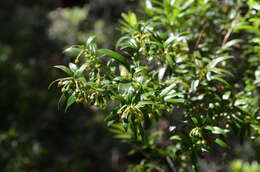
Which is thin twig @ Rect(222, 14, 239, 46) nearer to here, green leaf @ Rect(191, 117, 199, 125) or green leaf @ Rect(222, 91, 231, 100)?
green leaf @ Rect(222, 91, 231, 100)

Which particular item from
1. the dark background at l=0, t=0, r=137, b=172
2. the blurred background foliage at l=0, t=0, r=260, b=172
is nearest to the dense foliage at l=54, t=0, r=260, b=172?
the blurred background foliage at l=0, t=0, r=260, b=172

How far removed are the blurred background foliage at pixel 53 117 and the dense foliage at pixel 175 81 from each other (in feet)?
6.38

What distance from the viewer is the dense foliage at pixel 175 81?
109cm

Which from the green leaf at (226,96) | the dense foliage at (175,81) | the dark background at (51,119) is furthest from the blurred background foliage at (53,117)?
the green leaf at (226,96)

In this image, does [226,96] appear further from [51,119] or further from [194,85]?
[51,119]

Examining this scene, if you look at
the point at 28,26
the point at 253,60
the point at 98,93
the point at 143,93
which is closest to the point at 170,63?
the point at 143,93

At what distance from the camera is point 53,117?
16.1 feet

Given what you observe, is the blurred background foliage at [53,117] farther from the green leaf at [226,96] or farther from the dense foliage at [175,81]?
the green leaf at [226,96]

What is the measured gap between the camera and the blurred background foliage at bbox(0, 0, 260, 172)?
413cm

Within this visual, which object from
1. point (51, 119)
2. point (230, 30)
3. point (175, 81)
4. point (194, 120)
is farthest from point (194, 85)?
point (51, 119)

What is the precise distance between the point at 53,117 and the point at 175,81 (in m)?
3.68

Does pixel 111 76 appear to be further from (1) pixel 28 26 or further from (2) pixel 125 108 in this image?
(1) pixel 28 26

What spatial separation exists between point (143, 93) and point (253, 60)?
77 cm

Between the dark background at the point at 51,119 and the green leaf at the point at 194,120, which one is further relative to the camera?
the dark background at the point at 51,119
